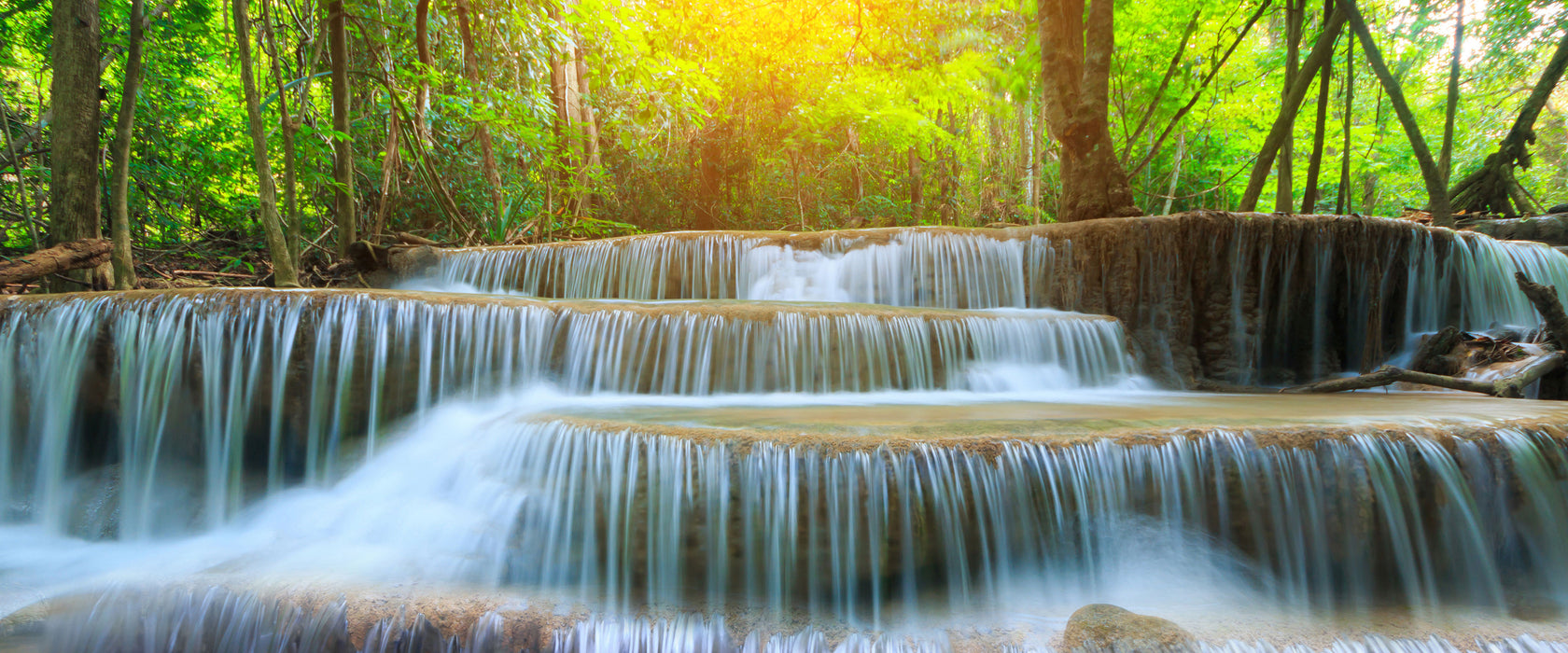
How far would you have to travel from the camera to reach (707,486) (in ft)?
8.64

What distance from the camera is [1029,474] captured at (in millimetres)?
2596

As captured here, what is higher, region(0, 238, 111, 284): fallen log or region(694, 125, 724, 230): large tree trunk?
region(694, 125, 724, 230): large tree trunk

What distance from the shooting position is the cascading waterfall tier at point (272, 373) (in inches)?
149

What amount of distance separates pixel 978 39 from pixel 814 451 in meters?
11.4

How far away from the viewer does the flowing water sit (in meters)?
2.48

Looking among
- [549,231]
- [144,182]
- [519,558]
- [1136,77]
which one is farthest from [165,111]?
[1136,77]

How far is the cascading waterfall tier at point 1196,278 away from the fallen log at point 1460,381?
0.98m

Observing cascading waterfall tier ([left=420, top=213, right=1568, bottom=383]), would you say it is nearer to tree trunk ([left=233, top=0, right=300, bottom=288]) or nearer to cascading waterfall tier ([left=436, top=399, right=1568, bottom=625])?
cascading waterfall tier ([left=436, top=399, right=1568, bottom=625])

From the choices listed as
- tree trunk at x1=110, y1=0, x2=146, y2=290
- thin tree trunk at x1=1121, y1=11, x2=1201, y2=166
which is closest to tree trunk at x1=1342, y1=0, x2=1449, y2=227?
thin tree trunk at x1=1121, y1=11, x2=1201, y2=166

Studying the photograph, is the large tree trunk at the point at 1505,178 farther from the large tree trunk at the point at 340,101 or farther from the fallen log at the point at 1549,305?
the large tree trunk at the point at 340,101

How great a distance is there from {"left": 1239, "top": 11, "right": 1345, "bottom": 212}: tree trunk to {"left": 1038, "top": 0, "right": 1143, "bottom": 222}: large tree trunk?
4.94 ft

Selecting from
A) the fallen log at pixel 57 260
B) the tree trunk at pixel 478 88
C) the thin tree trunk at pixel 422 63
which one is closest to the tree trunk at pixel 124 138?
the fallen log at pixel 57 260

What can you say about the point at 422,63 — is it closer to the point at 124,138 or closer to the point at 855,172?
the point at 124,138

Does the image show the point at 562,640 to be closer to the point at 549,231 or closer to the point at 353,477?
the point at 353,477
